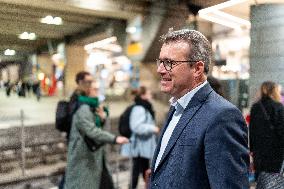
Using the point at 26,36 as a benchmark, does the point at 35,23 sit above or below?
above

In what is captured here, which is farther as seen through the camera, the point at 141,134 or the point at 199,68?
the point at 141,134

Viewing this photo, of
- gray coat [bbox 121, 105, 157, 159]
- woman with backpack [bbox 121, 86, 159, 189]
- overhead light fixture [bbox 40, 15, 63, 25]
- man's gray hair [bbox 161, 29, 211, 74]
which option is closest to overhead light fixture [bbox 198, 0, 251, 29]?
woman with backpack [bbox 121, 86, 159, 189]

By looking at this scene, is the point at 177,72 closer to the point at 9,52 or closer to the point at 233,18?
the point at 9,52

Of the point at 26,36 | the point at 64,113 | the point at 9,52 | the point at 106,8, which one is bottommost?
the point at 64,113

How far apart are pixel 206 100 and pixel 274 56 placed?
2631 mm

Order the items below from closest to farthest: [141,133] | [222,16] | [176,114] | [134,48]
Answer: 1. [176,114]
2. [222,16]
3. [141,133]
4. [134,48]

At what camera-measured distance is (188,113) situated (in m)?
1.66

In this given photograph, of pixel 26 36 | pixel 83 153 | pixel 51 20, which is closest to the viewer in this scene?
pixel 26 36

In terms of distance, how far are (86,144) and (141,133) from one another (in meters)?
1.13

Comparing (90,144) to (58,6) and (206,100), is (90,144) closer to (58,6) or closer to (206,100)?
(58,6)

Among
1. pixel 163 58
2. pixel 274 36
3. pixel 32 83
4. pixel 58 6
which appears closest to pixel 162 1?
pixel 58 6

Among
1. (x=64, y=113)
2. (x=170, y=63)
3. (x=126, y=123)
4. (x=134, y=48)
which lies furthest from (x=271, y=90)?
(x=134, y=48)

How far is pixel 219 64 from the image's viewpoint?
583 cm

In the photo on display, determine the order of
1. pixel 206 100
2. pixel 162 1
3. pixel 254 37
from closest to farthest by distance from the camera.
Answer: pixel 206 100 < pixel 254 37 < pixel 162 1
